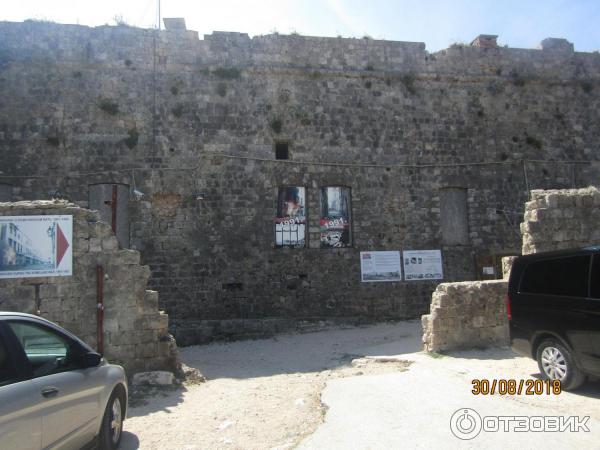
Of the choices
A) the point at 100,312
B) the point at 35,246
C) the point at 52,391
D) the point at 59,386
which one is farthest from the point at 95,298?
the point at 52,391

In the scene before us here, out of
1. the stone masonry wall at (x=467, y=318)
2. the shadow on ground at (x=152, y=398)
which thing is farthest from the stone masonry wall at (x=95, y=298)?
the stone masonry wall at (x=467, y=318)

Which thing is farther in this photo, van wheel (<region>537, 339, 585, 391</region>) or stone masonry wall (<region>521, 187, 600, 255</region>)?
stone masonry wall (<region>521, 187, 600, 255</region>)

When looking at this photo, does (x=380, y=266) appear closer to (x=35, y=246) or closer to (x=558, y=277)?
(x=558, y=277)

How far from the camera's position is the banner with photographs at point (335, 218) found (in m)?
14.8

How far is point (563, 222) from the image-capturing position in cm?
901

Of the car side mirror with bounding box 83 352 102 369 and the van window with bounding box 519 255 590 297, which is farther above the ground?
the van window with bounding box 519 255 590 297

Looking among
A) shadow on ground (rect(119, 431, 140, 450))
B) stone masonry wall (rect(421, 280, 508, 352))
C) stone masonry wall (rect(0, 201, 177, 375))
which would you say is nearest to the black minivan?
stone masonry wall (rect(421, 280, 508, 352))

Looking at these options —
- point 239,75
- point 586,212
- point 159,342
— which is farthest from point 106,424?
point 239,75

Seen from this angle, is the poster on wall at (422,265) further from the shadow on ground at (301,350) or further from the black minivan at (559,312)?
the black minivan at (559,312)

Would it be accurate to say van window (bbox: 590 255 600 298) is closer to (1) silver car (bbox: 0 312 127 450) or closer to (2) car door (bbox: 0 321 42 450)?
(1) silver car (bbox: 0 312 127 450)

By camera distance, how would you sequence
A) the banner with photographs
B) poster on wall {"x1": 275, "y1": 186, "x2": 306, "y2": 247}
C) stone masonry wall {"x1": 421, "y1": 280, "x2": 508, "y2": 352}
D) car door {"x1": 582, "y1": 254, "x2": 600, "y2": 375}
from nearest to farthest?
car door {"x1": 582, "y1": 254, "x2": 600, "y2": 375}
stone masonry wall {"x1": 421, "y1": 280, "x2": 508, "y2": 352}
poster on wall {"x1": 275, "y1": 186, "x2": 306, "y2": 247}
the banner with photographs

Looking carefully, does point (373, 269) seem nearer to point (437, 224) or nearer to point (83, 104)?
point (437, 224)

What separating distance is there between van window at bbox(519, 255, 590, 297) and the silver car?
544 cm

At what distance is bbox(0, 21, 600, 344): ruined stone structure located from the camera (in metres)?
13.8
